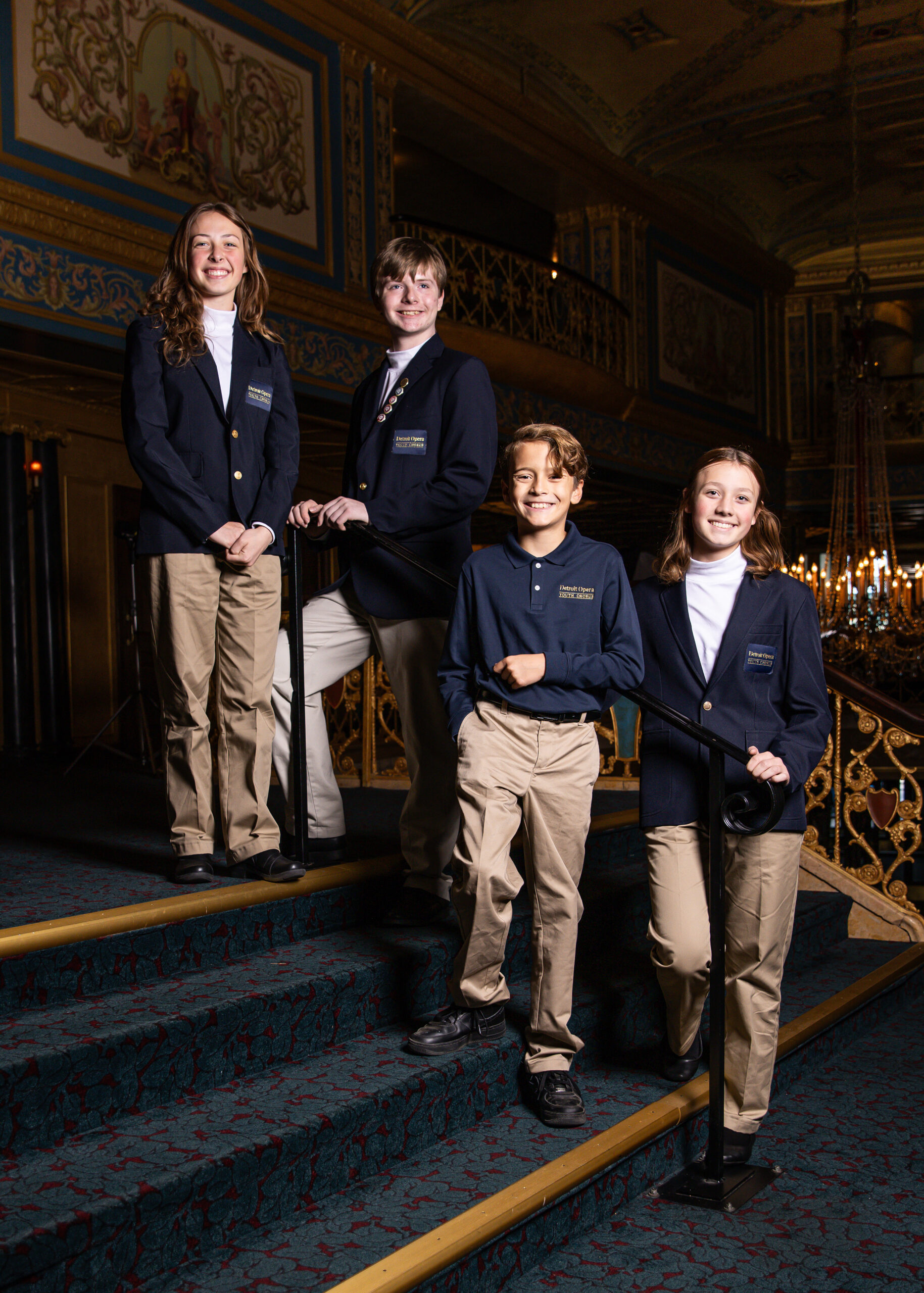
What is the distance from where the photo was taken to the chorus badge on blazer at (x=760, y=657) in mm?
2588

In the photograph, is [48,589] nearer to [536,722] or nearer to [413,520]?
[413,520]

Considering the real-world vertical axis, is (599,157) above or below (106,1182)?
above

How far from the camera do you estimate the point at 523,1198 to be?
6.85 ft

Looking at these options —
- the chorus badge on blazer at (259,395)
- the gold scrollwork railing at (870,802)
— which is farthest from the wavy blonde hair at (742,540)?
the gold scrollwork railing at (870,802)

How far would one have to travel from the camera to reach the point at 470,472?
279cm

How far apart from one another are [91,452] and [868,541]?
6.47 meters

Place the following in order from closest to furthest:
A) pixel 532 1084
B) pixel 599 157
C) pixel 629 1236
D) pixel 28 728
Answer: pixel 629 1236, pixel 532 1084, pixel 28 728, pixel 599 157

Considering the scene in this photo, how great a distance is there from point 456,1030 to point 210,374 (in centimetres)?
163

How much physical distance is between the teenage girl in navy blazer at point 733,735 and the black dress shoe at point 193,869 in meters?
1.06

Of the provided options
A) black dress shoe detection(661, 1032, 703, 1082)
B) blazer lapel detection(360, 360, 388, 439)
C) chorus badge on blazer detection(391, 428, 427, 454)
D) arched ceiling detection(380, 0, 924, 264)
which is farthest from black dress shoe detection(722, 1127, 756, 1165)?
arched ceiling detection(380, 0, 924, 264)

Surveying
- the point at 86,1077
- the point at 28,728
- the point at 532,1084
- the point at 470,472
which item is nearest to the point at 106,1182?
the point at 86,1077

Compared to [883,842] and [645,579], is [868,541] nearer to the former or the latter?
[883,842]

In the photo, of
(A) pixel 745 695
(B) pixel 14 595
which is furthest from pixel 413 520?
(B) pixel 14 595

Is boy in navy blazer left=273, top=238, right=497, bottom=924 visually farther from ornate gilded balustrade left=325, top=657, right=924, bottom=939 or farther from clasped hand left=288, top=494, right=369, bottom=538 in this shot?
ornate gilded balustrade left=325, top=657, right=924, bottom=939
